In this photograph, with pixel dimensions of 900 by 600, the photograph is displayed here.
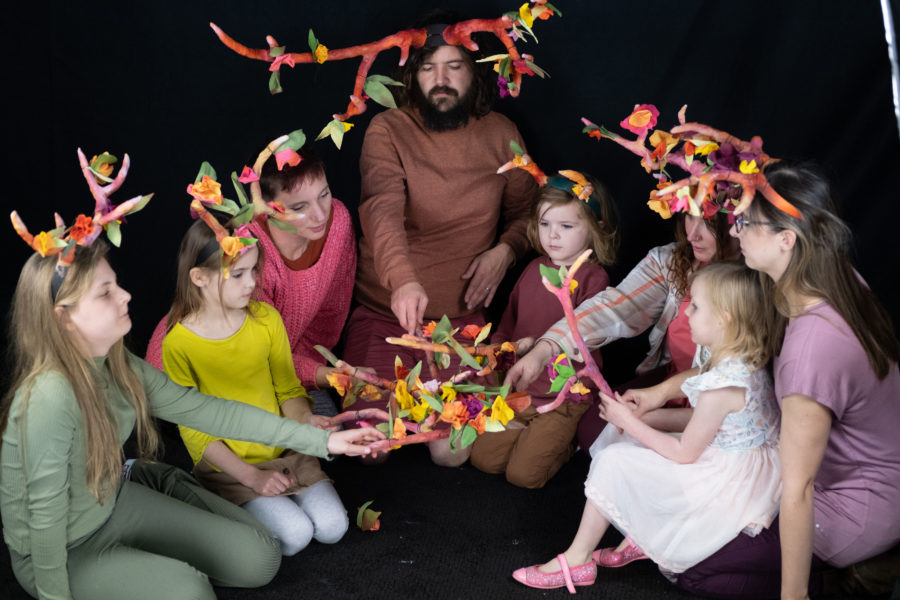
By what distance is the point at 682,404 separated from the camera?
2.53 metres

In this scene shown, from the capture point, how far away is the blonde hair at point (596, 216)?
273 cm

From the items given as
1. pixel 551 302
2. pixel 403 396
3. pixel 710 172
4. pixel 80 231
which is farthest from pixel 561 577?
pixel 80 231

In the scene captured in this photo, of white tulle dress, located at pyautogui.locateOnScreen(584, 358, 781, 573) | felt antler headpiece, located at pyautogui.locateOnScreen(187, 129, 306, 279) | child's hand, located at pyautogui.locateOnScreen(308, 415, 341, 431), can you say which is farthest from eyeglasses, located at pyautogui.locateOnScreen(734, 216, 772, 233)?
child's hand, located at pyautogui.locateOnScreen(308, 415, 341, 431)

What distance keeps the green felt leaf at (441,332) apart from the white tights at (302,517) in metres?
0.50

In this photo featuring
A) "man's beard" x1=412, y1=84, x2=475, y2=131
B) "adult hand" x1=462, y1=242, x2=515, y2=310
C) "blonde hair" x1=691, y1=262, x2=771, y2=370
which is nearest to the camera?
"blonde hair" x1=691, y1=262, x2=771, y2=370

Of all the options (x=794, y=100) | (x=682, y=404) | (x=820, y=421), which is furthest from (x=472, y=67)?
(x=820, y=421)

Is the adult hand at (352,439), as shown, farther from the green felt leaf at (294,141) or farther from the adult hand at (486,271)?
the adult hand at (486,271)

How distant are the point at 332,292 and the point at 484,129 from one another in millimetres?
679

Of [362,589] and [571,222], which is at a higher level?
[571,222]

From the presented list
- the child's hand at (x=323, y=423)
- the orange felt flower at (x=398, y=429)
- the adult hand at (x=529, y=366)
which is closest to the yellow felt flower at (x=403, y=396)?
the orange felt flower at (x=398, y=429)

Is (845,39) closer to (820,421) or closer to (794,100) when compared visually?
(794,100)

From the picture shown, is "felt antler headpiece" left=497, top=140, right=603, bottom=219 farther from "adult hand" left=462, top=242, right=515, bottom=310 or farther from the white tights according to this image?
the white tights

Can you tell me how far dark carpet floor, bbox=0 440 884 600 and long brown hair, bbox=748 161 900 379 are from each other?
28.9 inches

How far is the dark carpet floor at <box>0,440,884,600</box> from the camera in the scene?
2.24 metres
